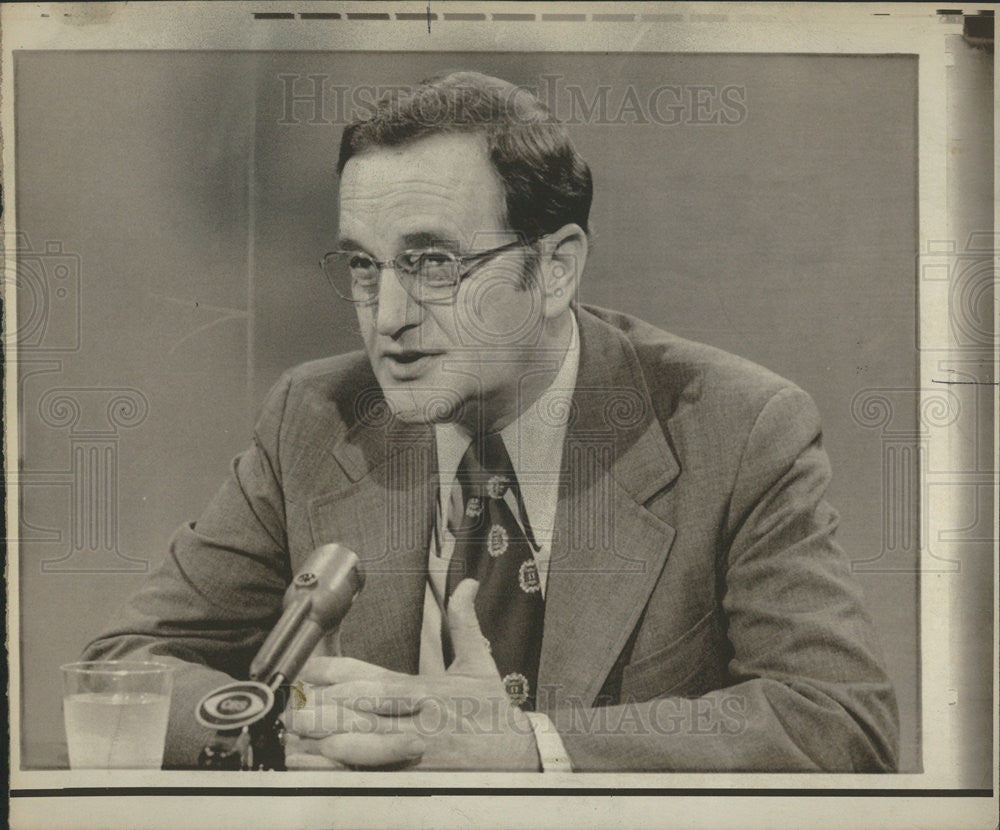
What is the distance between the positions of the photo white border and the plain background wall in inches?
1.1

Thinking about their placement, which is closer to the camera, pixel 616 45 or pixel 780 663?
pixel 780 663

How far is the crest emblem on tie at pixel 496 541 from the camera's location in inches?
75.8

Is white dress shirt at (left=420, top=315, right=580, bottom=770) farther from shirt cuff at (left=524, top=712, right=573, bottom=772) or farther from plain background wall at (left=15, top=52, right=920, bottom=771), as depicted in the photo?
plain background wall at (left=15, top=52, right=920, bottom=771)

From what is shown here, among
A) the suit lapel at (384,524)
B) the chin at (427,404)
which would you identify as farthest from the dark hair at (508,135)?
the suit lapel at (384,524)

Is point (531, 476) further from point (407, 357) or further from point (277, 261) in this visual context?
point (277, 261)

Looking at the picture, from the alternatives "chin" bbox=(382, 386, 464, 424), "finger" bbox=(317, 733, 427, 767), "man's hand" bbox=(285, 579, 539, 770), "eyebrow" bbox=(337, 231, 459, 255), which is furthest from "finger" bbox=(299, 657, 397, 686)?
"eyebrow" bbox=(337, 231, 459, 255)

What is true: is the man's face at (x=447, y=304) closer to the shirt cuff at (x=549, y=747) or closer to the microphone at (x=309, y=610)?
the microphone at (x=309, y=610)

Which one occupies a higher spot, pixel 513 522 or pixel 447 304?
pixel 447 304

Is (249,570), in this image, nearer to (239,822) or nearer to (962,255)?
(239,822)

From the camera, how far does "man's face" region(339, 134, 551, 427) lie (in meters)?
1.88

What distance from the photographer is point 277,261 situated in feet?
6.50

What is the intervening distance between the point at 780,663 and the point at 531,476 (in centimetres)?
58

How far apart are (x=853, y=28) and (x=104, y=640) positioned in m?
1.93

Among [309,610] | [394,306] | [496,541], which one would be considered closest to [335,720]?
[309,610]
